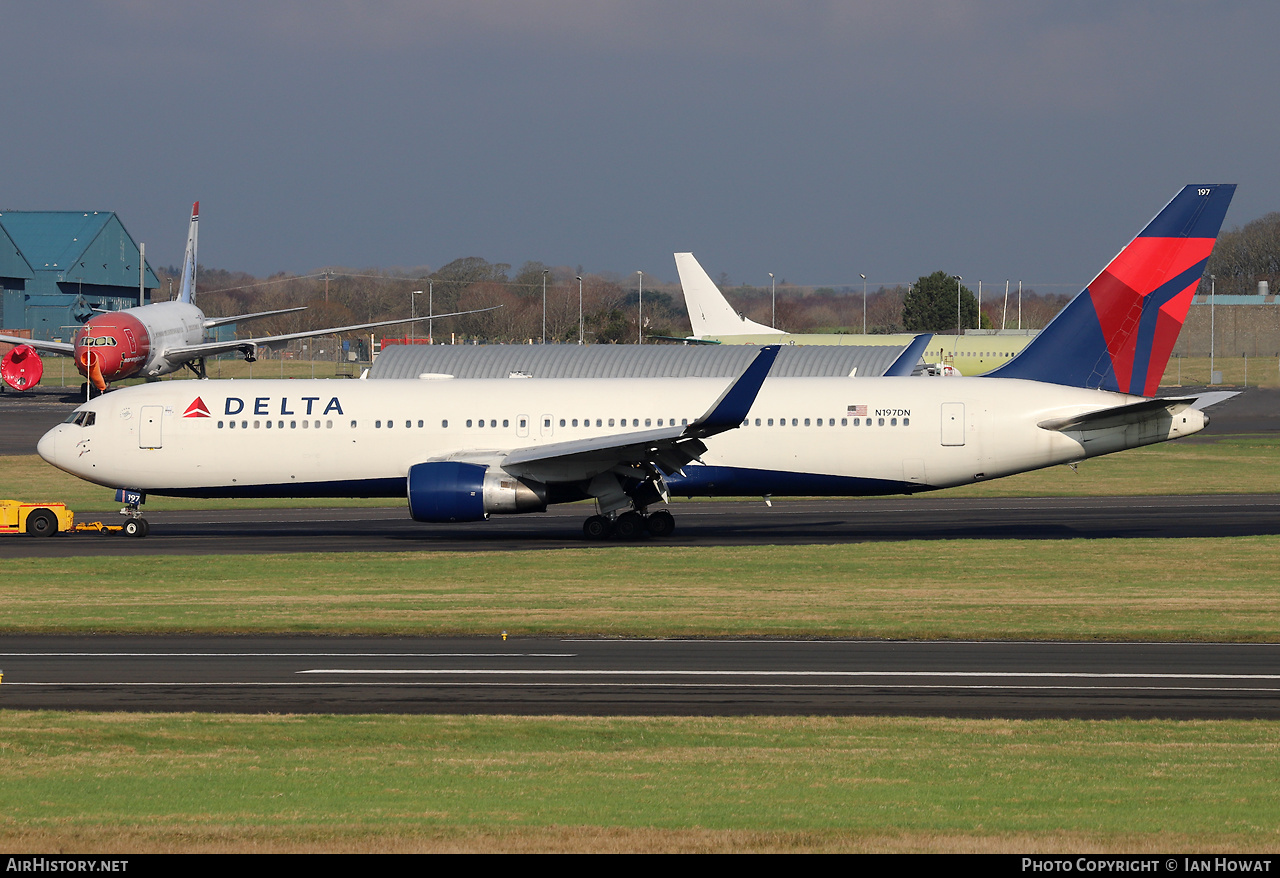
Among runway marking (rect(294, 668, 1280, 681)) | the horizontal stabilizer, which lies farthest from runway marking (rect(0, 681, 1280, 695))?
the horizontal stabilizer

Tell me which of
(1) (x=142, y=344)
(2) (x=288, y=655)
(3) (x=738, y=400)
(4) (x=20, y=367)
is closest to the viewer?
(2) (x=288, y=655)

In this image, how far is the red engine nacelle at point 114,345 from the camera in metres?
76.6

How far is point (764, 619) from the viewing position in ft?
71.4

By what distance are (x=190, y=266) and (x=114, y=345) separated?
83.1ft

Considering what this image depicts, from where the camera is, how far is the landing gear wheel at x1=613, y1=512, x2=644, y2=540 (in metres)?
33.8

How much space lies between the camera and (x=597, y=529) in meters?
33.9

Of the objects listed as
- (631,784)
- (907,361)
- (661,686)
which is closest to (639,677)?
(661,686)

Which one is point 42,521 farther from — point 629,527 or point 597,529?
point 629,527

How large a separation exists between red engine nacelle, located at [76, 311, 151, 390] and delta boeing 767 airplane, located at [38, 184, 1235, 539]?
44.3m

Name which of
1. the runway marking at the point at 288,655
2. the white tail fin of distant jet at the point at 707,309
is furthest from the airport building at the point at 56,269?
the runway marking at the point at 288,655

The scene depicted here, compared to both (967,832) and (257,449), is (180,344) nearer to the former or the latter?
(257,449)

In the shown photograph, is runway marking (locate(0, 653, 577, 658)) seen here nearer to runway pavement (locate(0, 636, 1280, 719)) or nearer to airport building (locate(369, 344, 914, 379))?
Result: runway pavement (locate(0, 636, 1280, 719))

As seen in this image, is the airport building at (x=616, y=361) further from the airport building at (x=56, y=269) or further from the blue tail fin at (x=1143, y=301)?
the airport building at (x=56, y=269)

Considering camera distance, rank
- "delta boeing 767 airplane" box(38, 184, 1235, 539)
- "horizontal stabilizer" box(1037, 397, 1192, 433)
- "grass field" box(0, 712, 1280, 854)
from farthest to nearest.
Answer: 1. "delta boeing 767 airplane" box(38, 184, 1235, 539)
2. "horizontal stabilizer" box(1037, 397, 1192, 433)
3. "grass field" box(0, 712, 1280, 854)
